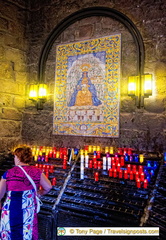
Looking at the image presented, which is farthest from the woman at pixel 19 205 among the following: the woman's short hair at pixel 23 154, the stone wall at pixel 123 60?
the stone wall at pixel 123 60

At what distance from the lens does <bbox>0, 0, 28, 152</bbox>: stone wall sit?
538 cm

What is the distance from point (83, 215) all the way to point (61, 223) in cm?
35

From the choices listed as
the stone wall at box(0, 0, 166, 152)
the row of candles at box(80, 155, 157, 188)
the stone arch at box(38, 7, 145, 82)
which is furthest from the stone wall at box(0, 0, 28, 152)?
the row of candles at box(80, 155, 157, 188)

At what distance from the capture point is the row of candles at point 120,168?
10.8ft

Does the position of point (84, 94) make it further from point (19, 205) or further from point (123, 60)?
point (19, 205)

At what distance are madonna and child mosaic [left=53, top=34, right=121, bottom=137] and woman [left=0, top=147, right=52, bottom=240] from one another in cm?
246

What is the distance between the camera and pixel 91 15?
5133 millimetres

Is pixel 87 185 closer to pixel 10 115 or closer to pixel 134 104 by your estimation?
pixel 134 104

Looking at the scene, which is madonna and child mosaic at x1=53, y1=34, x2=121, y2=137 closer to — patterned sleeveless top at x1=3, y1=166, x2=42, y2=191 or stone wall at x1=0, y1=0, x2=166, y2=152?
stone wall at x1=0, y1=0, x2=166, y2=152

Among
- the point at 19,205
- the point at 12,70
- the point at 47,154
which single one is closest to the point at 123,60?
the point at 47,154

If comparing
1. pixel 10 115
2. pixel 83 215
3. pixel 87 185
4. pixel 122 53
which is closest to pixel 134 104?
pixel 122 53

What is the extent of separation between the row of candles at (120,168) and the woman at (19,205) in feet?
3.93

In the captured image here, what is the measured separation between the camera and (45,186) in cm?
267

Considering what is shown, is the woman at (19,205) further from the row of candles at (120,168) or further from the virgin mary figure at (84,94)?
the virgin mary figure at (84,94)
